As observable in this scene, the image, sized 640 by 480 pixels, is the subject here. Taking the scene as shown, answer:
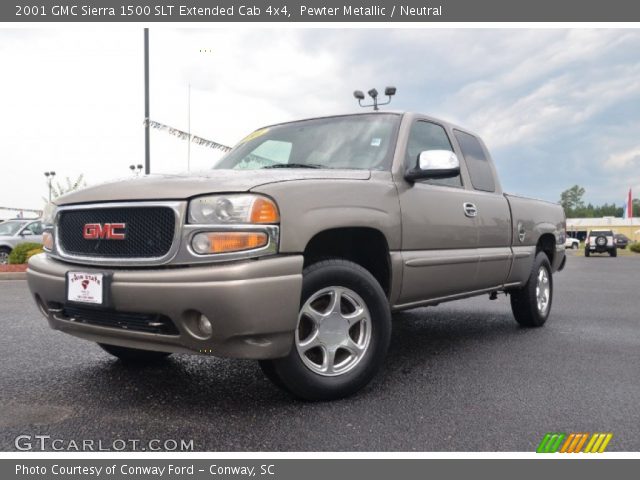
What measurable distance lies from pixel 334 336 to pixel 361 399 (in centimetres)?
39

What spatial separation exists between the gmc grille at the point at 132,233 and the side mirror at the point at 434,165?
5.46 feet

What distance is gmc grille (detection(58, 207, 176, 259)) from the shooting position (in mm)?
2801

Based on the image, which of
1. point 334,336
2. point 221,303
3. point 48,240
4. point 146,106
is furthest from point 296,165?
point 146,106

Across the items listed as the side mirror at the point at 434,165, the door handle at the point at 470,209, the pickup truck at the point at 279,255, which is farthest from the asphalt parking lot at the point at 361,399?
the side mirror at the point at 434,165

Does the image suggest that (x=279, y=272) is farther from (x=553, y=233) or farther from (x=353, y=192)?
(x=553, y=233)

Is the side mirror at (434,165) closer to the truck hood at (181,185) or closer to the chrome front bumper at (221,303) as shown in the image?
the truck hood at (181,185)

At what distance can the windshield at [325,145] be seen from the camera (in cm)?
385

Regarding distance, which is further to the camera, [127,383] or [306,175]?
[127,383]

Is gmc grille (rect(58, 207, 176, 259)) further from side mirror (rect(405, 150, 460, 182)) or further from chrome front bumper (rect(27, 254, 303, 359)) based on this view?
side mirror (rect(405, 150, 460, 182))

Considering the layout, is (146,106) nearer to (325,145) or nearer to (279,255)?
(325,145)

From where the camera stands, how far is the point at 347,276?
312 cm

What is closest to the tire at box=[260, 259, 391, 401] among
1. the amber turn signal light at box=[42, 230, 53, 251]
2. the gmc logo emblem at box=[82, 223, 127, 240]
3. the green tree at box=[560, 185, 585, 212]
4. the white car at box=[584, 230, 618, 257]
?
the gmc logo emblem at box=[82, 223, 127, 240]

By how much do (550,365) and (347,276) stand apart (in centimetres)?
191

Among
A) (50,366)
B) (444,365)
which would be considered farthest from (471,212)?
(50,366)
